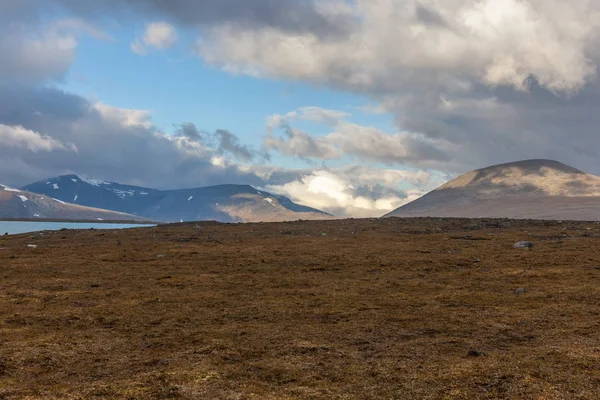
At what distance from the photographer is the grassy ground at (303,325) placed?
529 inches

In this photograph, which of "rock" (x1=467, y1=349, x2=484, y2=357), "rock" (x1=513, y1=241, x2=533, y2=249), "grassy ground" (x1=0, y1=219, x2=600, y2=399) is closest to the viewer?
"grassy ground" (x1=0, y1=219, x2=600, y2=399)

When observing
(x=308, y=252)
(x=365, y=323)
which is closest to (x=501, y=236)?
(x=308, y=252)

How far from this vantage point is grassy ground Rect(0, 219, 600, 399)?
13.4 m

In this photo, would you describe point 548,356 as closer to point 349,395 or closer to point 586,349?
point 586,349

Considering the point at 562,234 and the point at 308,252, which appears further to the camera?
the point at 562,234

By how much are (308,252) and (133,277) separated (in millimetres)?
16653

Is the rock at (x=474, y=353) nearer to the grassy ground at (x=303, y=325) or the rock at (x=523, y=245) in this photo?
the grassy ground at (x=303, y=325)

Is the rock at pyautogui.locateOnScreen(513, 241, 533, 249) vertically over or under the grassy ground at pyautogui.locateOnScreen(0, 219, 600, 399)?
over

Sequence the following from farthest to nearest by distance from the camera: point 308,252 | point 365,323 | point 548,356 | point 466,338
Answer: point 308,252
point 365,323
point 466,338
point 548,356

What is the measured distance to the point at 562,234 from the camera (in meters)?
56.3

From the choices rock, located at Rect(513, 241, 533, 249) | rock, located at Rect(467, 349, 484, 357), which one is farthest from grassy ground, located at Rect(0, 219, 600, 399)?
rock, located at Rect(513, 241, 533, 249)

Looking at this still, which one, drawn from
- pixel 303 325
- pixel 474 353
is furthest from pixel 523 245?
pixel 474 353

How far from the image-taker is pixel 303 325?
20.4 metres

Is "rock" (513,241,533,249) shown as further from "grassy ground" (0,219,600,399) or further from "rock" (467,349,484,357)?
"rock" (467,349,484,357)
